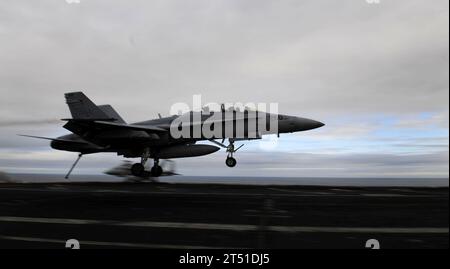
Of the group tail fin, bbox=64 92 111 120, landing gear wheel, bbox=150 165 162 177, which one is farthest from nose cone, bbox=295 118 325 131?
tail fin, bbox=64 92 111 120

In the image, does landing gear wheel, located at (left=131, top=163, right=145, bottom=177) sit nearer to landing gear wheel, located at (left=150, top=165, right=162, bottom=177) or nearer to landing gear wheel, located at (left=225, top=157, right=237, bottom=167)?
landing gear wheel, located at (left=150, top=165, right=162, bottom=177)

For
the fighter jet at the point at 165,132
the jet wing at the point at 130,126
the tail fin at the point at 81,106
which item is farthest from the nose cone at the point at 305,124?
the tail fin at the point at 81,106

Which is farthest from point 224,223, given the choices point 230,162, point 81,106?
point 81,106

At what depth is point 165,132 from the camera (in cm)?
2983

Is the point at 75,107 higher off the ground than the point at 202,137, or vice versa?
the point at 75,107

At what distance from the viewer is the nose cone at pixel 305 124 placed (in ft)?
90.6

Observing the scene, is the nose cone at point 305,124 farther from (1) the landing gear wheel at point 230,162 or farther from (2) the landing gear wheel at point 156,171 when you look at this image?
(2) the landing gear wheel at point 156,171

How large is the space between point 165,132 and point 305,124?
10.5 meters

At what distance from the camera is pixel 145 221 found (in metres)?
11.9

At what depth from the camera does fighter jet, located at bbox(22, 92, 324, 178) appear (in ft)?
90.7
